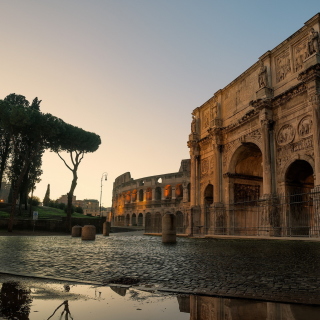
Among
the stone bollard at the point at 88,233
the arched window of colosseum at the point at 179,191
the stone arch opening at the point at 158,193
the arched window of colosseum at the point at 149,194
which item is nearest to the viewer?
the stone bollard at the point at 88,233

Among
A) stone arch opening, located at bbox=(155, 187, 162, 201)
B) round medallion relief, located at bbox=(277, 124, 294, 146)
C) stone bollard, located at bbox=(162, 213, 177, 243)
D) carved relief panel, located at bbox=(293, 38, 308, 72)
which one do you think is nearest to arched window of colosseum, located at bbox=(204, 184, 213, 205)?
round medallion relief, located at bbox=(277, 124, 294, 146)

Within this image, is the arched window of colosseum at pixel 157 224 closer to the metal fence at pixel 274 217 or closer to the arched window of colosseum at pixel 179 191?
the metal fence at pixel 274 217

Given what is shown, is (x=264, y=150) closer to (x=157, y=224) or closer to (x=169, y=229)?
(x=169, y=229)

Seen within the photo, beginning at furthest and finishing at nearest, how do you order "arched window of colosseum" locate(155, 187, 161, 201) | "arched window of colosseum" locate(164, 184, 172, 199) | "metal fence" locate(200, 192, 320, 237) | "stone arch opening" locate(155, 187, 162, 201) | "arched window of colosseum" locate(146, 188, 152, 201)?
1. "arched window of colosseum" locate(155, 187, 161, 201)
2. "stone arch opening" locate(155, 187, 162, 201)
3. "arched window of colosseum" locate(146, 188, 152, 201)
4. "arched window of colosseum" locate(164, 184, 172, 199)
5. "metal fence" locate(200, 192, 320, 237)

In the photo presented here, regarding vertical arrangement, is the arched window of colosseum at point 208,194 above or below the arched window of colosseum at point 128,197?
below

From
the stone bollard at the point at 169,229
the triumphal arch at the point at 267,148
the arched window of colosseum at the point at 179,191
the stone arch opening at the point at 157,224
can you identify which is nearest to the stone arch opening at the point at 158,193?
the arched window of colosseum at the point at 179,191

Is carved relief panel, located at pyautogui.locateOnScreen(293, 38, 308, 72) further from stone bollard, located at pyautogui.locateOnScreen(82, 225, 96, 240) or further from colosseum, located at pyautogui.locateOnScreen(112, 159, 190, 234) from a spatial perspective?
colosseum, located at pyautogui.locateOnScreen(112, 159, 190, 234)

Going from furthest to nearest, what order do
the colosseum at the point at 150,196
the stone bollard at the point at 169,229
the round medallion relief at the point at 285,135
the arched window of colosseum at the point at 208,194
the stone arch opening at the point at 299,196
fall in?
the colosseum at the point at 150,196 → the arched window of colosseum at the point at 208,194 → the round medallion relief at the point at 285,135 → the stone arch opening at the point at 299,196 → the stone bollard at the point at 169,229

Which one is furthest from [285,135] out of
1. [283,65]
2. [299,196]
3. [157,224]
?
[157,224]

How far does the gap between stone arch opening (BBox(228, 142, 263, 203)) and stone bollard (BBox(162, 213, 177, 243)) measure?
301 inches

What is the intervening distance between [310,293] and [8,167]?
3895 centimetres

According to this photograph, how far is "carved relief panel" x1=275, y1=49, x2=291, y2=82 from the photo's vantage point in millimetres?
16000

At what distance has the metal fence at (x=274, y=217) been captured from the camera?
41.8ft

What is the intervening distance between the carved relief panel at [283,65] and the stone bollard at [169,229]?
385 inches
